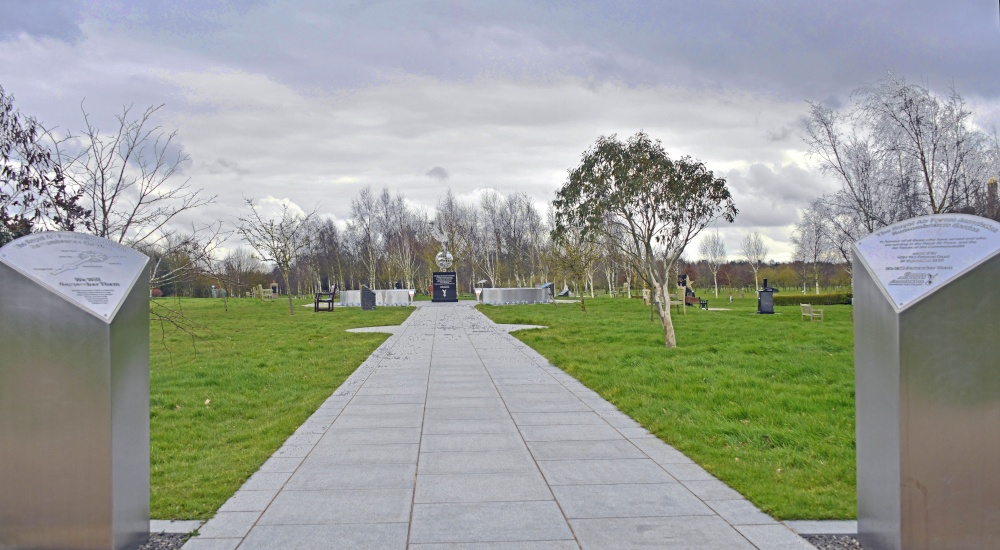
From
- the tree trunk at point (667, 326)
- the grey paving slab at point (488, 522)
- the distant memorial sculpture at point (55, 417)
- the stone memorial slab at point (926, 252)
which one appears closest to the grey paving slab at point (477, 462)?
the grey paving slab at point (488, 522)

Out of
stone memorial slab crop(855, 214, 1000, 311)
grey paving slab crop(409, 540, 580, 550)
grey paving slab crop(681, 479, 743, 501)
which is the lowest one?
grey paving slab crop(681, 479, 743, 501)

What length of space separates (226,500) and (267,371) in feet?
24.8

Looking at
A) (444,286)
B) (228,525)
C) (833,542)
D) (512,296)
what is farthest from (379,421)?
(444,286)

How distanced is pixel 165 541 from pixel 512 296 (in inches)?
1604

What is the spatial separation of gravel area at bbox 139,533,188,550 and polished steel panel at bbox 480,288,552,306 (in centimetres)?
3935

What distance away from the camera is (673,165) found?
14594mm

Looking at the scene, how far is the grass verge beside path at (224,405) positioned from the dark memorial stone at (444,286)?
28.6 metres

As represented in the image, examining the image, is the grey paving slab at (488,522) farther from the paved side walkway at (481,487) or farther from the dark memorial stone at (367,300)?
the dark memorial stone at (367,300)

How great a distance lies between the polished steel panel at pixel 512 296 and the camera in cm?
4422

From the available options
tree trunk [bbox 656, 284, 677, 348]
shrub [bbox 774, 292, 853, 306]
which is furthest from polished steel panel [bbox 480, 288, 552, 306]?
tree trunk [bbox 656, 284, 677, 348]

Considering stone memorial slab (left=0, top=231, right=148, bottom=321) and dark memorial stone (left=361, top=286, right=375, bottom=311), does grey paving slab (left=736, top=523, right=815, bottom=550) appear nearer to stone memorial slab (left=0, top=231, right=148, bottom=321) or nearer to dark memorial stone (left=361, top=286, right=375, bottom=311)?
stone memorial slab (left=0, top=231, right=148, bottom=321)

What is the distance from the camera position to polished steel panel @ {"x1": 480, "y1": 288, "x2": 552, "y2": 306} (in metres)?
44.2

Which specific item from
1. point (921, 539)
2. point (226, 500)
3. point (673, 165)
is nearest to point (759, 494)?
point (921, 539)

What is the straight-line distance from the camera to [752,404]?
803cm
